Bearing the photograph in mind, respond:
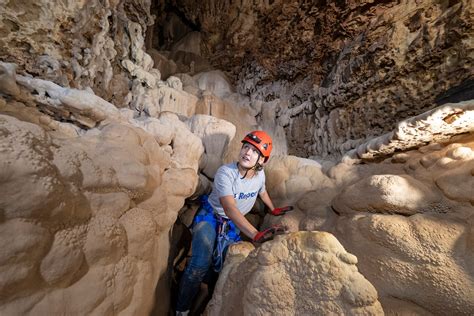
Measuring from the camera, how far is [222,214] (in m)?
2.66

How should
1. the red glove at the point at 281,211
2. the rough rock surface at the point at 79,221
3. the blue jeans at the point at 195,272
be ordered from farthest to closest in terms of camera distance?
the red glove at the point at 281,211
the blue jeans at the point at 195,272
the rough rock surface at the point at 79,221

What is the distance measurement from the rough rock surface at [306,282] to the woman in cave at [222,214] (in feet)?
2.43

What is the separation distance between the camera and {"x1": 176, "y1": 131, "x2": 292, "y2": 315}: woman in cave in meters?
2.34

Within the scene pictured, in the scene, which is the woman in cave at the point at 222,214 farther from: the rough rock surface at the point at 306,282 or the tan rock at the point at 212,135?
the tan rock at the point at 212,135

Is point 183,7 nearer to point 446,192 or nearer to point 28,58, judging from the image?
point 28,58

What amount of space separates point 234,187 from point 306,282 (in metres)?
1.42

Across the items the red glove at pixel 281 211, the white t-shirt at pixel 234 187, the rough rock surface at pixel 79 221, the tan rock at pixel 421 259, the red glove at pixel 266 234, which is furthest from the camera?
the red glove at pixel 281 211

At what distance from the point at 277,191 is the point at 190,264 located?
160cm

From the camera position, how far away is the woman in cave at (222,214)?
2344 millimetres

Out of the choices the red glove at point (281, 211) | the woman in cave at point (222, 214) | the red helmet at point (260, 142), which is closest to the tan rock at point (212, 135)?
the woman in cave at point (222, 214)

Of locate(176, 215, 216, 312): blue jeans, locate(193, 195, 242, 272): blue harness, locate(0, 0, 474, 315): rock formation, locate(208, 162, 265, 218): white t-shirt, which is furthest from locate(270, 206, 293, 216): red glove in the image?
locate(176, 215, 216, 312): blue jeans

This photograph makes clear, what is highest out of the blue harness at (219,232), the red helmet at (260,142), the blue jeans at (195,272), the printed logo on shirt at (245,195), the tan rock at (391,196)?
the red helmet at (260,142)

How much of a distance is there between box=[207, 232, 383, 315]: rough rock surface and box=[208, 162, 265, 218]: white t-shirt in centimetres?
108

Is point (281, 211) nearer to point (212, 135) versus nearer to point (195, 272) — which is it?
point (195, 272)
